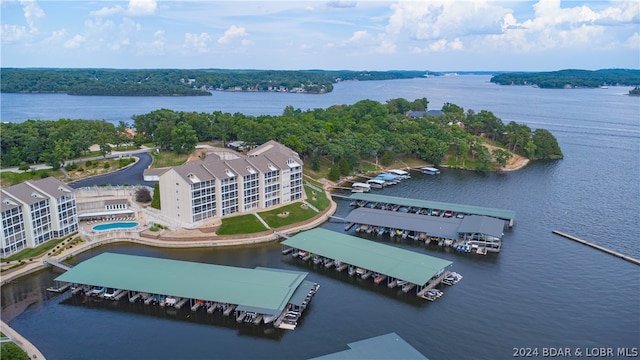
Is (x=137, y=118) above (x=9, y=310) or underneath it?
above

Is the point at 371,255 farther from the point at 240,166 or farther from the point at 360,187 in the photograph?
the point at 360,187

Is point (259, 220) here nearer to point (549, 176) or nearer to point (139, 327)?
point (139, 327)

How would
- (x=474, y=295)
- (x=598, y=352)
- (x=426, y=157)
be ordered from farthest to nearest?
(x=426, y=157) → (x=474, y=295) → (x=598, y=352)

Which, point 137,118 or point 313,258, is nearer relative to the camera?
point 313,258

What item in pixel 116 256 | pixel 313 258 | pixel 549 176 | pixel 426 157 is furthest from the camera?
pixel 426 157

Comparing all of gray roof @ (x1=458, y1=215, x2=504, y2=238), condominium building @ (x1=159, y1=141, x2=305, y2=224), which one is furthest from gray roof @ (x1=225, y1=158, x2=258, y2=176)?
gray roof @ (x1=458, y1=215, x2=504, y2=238)

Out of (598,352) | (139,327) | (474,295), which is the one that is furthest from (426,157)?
(139,327)

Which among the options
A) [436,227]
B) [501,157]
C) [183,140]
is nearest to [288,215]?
[436,227]
